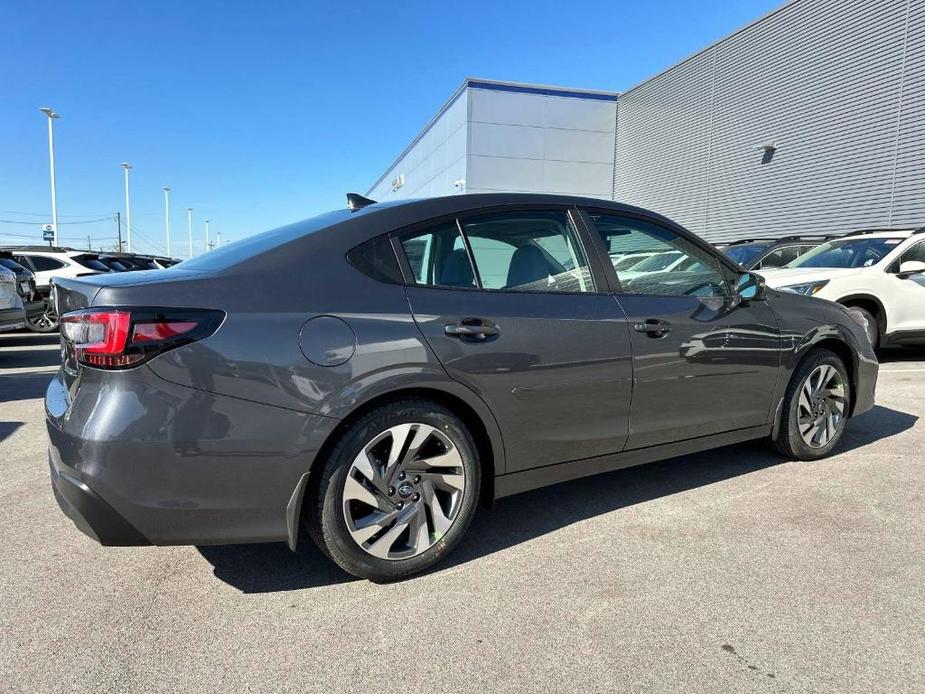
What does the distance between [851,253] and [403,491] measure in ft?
27.1

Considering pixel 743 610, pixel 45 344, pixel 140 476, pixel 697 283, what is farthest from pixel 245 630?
pixel 45 344

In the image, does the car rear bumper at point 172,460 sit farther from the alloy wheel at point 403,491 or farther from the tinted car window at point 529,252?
the tinted car window at point 529,252

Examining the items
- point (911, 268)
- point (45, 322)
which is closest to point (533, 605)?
point (911, 268)

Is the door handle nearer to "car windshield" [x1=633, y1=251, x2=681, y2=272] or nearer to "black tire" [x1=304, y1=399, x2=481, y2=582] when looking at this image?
"black tire" [x1=304, y1=399, x2=481, y2=582]

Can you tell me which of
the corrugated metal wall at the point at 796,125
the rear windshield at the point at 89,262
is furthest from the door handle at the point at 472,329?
the corrugated metal wall at the point at 796,125

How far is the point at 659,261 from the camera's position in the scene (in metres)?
3.41

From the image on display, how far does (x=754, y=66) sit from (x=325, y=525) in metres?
21.4

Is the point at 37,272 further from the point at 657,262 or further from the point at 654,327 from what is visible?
the point at 654,327

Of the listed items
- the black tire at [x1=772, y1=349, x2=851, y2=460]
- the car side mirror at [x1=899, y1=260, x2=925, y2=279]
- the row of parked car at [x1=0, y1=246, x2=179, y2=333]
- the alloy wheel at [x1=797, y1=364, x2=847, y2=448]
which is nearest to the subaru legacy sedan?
the black tire at [x1=772, y1=349, x2=851, y2=460]

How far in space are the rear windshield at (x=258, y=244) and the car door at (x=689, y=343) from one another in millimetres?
1301

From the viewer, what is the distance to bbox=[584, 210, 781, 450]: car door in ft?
10.3

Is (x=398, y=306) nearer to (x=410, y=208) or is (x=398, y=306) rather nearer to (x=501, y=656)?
(x=410, y=208)

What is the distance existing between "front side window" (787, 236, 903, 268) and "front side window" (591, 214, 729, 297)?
582 cm

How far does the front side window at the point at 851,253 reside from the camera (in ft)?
26.8
